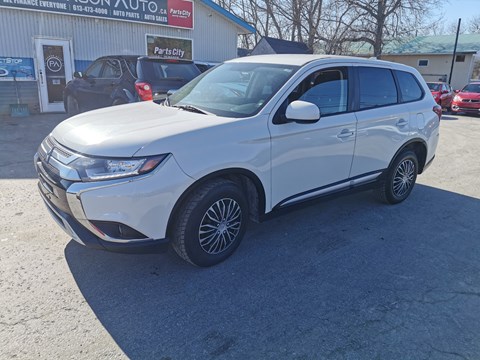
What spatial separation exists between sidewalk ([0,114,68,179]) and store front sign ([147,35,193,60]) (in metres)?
4.44

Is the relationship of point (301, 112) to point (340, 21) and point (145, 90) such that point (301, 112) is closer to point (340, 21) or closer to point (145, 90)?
point (145, 90)

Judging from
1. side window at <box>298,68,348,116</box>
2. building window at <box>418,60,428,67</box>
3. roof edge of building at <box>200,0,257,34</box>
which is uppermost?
roof edge of building at <box>200,0,257,34</box>

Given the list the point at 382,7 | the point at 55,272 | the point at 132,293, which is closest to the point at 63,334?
the point at 132,293

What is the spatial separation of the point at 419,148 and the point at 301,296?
334 centimetres

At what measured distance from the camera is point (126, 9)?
43.3 feet

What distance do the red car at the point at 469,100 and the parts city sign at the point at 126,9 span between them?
13.1 metres

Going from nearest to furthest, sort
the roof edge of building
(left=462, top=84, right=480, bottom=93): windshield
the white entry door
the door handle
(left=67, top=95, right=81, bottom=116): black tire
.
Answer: the door handle → (left=67, top=95, right=81, bottom=116): black tire → the white entry door → the roof edge of building → (left=462, top=84, right=480, bottom=93): windshield

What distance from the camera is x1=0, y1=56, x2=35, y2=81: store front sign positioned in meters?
11.7

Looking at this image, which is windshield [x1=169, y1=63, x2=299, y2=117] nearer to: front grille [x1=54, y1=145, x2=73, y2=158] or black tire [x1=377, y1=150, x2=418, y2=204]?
front grille [x1=54, y1=145, x2=73, y2=158]

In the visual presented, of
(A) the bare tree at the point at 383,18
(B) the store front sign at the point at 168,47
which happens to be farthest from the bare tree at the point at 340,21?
(B) the store front sign at the point at 168,47

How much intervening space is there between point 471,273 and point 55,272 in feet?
12.3

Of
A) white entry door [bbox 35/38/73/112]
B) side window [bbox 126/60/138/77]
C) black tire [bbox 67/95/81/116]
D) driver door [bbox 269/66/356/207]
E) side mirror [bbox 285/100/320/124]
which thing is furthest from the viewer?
white entry door [bbox 35/38/73/112]

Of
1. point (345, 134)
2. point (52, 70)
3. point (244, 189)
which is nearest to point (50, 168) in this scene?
point (244, 189)

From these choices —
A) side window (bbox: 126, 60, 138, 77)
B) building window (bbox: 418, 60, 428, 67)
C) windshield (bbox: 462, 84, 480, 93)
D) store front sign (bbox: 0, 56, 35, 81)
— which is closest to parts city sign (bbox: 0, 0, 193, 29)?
store front sign (bbox: 0, 56, 35, 81)
